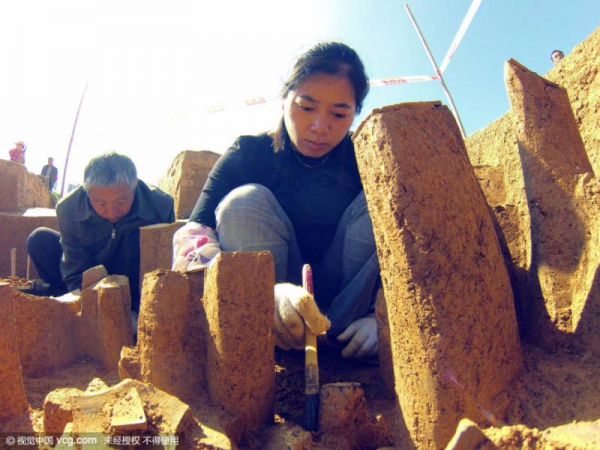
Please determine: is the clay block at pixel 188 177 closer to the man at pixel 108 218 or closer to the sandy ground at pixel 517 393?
the man at pixel 108 218

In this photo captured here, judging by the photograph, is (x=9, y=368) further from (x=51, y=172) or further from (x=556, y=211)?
(x=51, y=172)

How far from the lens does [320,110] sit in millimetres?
1887

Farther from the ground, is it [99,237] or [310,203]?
[310,203]

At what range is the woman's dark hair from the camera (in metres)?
1.90

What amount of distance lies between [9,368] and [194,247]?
2.19ft

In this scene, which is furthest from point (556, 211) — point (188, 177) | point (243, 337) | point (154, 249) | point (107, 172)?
point (188, 177)

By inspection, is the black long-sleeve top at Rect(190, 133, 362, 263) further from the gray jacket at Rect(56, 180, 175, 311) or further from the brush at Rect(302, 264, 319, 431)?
the gray jacket at Rect(56, 180, 175, 311)

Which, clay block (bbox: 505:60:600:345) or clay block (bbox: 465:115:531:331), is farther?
clay block (bbox: 465:115:531:331)

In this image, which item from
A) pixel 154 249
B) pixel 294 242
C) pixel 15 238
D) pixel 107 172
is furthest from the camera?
pixel 15 238

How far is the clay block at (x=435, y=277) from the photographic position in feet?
3.59

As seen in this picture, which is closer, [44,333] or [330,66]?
[330,66]

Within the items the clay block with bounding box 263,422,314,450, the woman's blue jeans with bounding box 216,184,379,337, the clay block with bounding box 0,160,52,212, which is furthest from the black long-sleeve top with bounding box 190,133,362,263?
the clay block with bounding box 0,160,52,212

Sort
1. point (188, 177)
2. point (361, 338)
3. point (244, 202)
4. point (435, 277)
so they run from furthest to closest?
point (188, 177) < point (244, 202) < point (361, 338) < point (435, 277)

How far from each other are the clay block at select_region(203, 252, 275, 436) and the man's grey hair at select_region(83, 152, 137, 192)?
1745 mm
